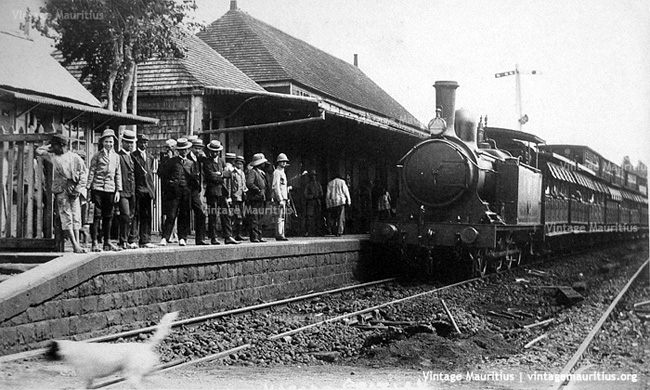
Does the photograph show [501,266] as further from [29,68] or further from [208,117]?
[29,68]

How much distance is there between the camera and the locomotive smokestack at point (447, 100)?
Result: 1257 cm

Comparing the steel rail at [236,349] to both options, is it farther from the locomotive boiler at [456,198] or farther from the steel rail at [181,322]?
the locomotive boiler at [456,198]

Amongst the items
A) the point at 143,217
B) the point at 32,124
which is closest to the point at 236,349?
the point at 143,217

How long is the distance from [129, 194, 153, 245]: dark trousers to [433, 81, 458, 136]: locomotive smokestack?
5.75m

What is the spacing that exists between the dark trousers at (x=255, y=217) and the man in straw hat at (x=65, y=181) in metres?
3.81

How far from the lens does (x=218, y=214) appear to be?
1095cm

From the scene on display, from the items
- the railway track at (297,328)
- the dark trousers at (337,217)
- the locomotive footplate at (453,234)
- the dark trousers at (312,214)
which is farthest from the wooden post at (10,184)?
the dark trousers at (337,217)

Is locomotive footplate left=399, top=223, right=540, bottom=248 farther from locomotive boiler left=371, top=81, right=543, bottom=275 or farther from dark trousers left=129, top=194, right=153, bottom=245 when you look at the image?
dark trousers left=129, top=194, right=153, bottom=245

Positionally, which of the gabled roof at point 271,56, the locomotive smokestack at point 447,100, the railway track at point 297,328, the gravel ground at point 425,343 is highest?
the gabled roof at point 271,56

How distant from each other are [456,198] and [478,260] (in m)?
1.33

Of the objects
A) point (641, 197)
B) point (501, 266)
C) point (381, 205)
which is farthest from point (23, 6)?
point (641, 197)

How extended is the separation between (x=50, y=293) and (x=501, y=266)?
32.8ft

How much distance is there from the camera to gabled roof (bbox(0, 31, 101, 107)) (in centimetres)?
983

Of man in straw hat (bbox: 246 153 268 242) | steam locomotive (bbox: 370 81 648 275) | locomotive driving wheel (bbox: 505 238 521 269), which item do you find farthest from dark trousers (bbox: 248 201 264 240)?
locomotive driving wheel (bbox: 505 238 521 269)
